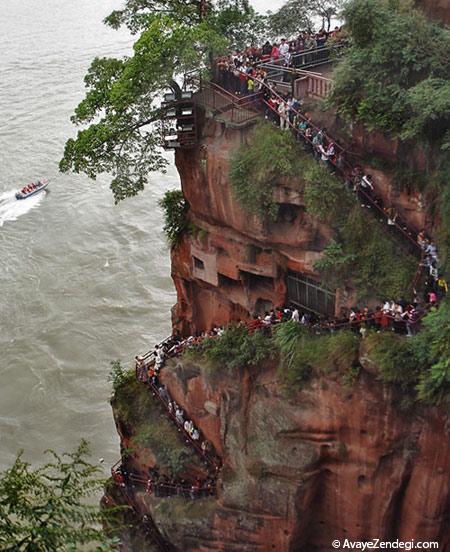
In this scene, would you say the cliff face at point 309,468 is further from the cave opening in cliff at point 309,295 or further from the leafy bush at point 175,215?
the leafy bush at point 175,215

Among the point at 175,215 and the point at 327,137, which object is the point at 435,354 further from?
the point at 175,215

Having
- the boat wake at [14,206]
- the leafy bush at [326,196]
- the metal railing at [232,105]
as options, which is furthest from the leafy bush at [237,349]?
the boat wake at [14,206]

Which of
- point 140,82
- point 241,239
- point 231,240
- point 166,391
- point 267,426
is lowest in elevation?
point 166,391

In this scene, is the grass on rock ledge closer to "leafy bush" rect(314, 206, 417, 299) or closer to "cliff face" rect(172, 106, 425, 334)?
"cliff face" rect(172, 106, 425, 334)

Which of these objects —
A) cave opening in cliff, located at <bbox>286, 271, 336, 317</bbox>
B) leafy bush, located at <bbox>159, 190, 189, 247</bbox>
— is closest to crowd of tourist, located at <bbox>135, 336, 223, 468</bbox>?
cave opening in cliff, located at <bbox>286, 271, 336, 317</bbox>

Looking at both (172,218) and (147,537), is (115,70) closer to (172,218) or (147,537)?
(172,218)

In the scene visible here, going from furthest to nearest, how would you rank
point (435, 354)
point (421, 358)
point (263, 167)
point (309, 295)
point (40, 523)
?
1. point (309, 295)
2. point (263, 167)
3. point (421, 358)
4. point (435, 354)
5. point (40, 523)

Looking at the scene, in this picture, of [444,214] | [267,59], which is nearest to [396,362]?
[444,214]
